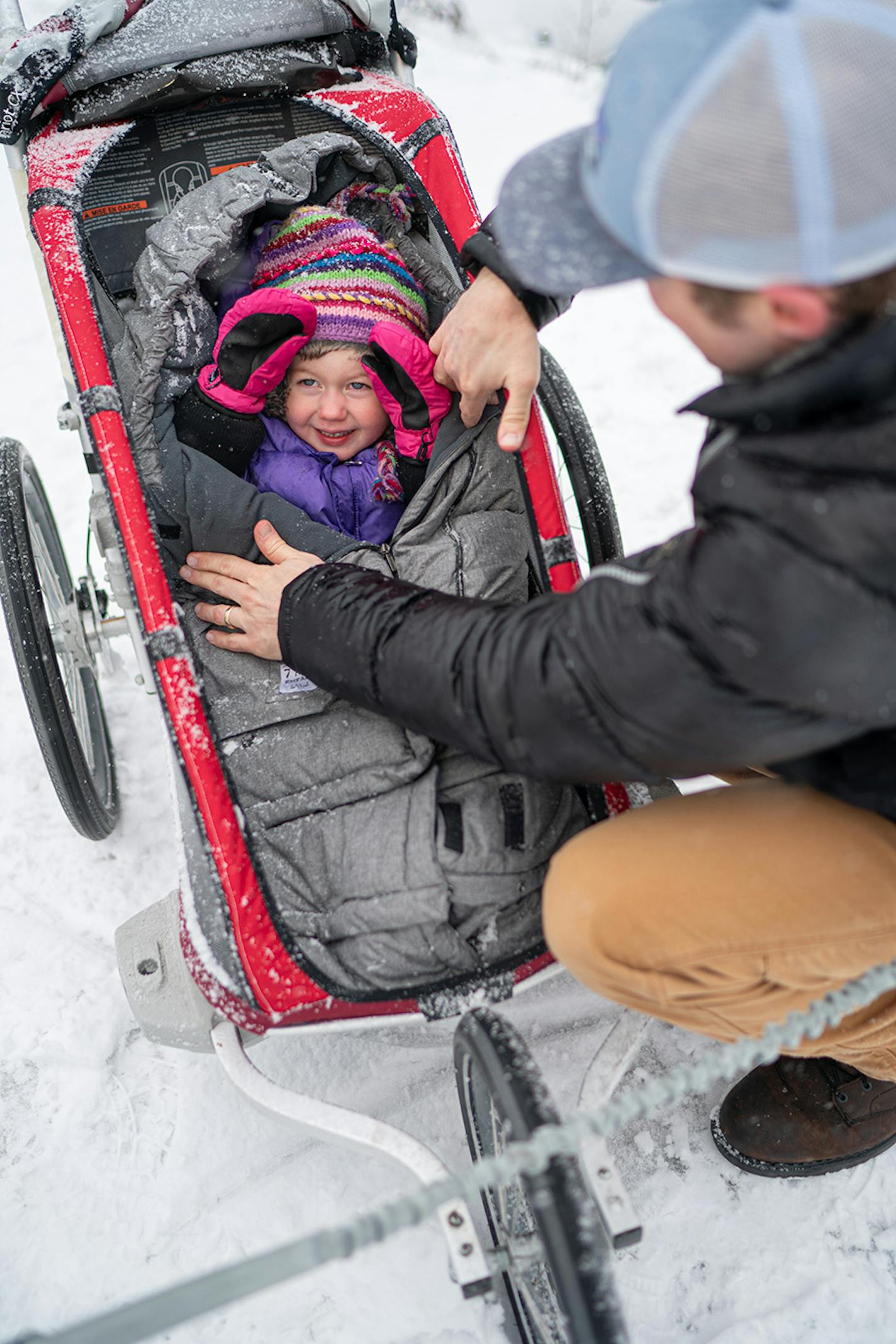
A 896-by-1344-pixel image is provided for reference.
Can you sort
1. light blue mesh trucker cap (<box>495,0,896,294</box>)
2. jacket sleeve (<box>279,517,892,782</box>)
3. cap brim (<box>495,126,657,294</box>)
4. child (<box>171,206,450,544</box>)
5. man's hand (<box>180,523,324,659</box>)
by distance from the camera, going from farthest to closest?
child (<box>171,206,450,544</box>) → man's hand (<box>180,523,324,659</box>) → cap brim (<box>495,126,657,294</box>) → jacket sleeve (<box>279,517,892,782</box>) → light blue mesh trucker cap (<box>495,0,896,294</box>)

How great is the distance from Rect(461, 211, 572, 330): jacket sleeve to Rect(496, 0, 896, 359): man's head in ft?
2.09

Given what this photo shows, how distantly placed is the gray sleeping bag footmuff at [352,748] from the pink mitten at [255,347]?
0.09 meters

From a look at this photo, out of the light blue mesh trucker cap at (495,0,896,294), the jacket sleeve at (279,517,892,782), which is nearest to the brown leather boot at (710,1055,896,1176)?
the jacket sleeve at (279,517,892,782)

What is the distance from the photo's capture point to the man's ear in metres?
0.93

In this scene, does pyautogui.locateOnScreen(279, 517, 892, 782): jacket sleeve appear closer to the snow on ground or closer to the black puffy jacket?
the black puffy jacket

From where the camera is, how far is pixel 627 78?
3.19 ft

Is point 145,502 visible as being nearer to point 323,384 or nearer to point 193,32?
point 323,384

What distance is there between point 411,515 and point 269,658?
38 cm

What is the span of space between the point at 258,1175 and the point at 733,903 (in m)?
1.08

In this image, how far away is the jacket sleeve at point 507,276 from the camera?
5.33 feet

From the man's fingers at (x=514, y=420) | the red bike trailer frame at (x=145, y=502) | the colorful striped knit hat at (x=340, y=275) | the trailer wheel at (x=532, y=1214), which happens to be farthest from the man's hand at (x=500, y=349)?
the trailer wheel at (x=532, y=1214)

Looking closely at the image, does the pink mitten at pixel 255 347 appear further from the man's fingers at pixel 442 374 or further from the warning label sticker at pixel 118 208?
the warning label sticker at pixel 118 208

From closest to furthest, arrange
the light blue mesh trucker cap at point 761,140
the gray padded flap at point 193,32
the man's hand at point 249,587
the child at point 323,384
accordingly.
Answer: the light blue mesh trucker cap at point 761,140, the man's hand at point 249,587, the child at point 323,384, the gray padded flap at point 193,32

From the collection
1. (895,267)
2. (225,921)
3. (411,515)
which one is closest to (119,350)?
(411,515)
